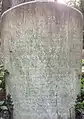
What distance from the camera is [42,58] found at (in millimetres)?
2996

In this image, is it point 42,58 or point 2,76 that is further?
point 2,76

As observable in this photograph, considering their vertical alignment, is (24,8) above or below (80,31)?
above

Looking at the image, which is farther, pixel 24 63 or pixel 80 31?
pixel 80 31

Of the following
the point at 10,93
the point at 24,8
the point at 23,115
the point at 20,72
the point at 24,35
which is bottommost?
the point at 23,115

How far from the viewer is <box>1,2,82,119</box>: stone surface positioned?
296 cm

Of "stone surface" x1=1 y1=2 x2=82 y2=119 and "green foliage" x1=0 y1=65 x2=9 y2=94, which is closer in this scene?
"stone surface" x1=1 y1=2 x2=82 y2=119

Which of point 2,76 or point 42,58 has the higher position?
point 42,58

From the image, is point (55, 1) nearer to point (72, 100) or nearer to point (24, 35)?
point (24, 35)

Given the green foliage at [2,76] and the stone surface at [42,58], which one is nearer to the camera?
the stone surface at [42,58]

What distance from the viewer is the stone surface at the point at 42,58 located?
2.96 meters

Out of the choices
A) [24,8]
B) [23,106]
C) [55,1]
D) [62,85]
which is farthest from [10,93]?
[55,1]

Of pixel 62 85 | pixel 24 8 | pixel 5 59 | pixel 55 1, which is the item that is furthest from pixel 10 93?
pixel 55 1

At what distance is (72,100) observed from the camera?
316 cm

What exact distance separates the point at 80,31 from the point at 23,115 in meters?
1.41
